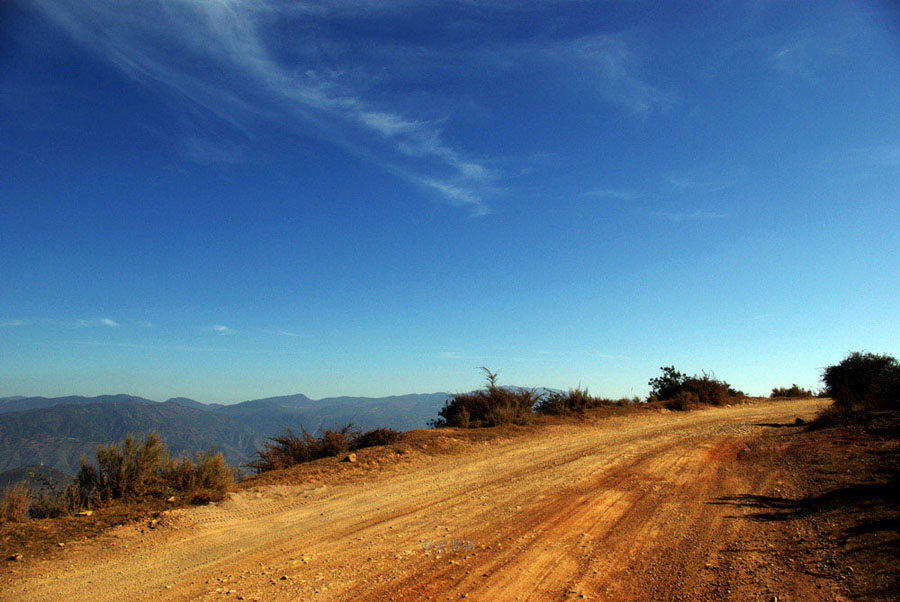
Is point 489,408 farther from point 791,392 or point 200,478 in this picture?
point 791,392

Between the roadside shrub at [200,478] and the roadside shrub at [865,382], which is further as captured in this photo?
the roadside shrub at [865,382]

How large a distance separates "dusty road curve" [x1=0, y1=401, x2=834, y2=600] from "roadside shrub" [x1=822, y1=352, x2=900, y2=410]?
761 cm

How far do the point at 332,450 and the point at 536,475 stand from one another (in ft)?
18.7

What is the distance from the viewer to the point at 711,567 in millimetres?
4863

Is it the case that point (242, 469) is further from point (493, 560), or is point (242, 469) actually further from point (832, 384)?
point (832, 384)

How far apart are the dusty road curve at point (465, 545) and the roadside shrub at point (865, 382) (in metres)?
7.61

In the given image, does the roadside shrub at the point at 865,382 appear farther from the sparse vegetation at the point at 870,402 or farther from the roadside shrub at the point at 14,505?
the roadside shrub at the point at 14,505

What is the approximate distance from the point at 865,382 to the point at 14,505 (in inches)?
1003

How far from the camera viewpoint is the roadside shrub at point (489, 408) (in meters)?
17.0

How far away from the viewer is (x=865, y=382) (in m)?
18.1

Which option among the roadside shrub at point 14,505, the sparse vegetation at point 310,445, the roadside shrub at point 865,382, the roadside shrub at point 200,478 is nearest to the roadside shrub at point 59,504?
the roadside shrub at point 14,505

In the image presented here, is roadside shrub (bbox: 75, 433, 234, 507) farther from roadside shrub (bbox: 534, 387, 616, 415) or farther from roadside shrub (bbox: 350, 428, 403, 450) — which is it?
roadside shrub (bbox: 534, 387, 616, 415)

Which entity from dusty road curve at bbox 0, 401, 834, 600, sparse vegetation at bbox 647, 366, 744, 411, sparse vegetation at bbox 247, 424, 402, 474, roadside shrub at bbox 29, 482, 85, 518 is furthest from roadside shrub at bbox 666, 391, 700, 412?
roadside shrub at bbox 29, 482, 85, 518

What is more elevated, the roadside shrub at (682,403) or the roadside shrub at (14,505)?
the roadside shrub at (682,403)
